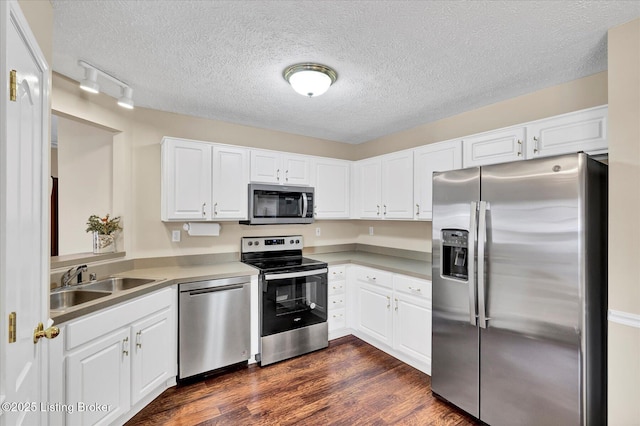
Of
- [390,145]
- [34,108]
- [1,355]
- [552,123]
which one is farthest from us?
[390,145]

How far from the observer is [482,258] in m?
1.95

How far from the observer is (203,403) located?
227cm

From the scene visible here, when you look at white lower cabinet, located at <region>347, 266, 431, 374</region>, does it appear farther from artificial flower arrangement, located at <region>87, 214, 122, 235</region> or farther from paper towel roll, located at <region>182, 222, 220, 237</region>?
artificial flower arrangement, located at <region>87, 214, 122, 235</region>

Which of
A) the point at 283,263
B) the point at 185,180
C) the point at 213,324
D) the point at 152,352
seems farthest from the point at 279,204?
the point at 152,352

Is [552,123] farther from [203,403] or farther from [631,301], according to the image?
[203,403]

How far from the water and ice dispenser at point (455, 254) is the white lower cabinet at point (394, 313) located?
0.36 meters

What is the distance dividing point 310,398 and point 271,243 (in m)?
1.70

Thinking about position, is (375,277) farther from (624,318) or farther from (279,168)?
(624,318)

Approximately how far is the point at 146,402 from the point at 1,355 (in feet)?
5.88

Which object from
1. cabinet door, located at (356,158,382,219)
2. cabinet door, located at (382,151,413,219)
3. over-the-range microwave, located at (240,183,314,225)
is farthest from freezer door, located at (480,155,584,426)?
over-the-range microwave, located at (240,183,314,225)

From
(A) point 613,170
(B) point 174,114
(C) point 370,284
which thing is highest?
(B) point 174,114

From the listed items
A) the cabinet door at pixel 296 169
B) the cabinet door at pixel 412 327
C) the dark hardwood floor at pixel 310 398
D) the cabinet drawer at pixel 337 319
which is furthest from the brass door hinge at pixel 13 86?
the cabinet drawer at pixel 337 319

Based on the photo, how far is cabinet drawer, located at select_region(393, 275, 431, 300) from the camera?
2.58 metres

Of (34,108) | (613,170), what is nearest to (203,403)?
(34,108)
